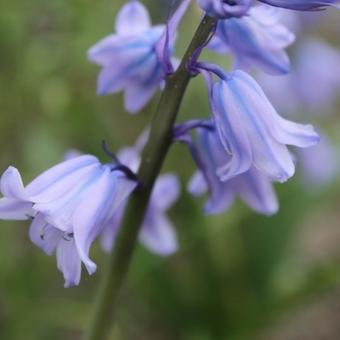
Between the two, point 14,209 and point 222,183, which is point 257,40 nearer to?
point 222,183

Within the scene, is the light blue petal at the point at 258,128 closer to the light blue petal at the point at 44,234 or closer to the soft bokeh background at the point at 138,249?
the light blue petal at the point at 44,234

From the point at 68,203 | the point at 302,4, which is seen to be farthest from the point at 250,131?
the point at 68,203

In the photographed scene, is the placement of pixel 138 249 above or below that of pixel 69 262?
below

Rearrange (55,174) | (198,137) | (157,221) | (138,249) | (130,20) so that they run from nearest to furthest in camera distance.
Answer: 1. (55,174)
2. (198,137)
3. (130,20)
4. (157,221)
5. (138,249)

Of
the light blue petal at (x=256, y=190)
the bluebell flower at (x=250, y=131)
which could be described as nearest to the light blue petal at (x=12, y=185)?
the bluebell flower at (x=250, y=131)

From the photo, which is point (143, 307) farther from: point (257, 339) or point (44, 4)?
point (44, 4)

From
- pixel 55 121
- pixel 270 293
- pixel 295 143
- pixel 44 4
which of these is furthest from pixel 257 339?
pixel 295 143
